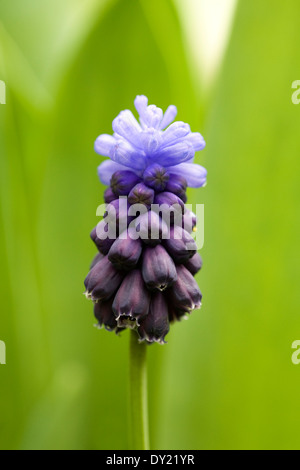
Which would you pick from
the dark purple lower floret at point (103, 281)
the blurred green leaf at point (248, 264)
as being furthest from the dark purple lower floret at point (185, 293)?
the blurred green leaf at point (248, 264)

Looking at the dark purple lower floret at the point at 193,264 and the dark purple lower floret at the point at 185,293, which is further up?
the dark purple lower floret at the point at 193,264

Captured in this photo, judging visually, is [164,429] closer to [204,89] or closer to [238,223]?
[238,223]

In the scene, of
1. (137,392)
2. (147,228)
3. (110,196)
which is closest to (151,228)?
(147,228)

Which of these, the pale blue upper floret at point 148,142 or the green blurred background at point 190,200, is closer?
the pale blue upper floret at point 148,142

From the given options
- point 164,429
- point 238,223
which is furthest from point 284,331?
point 164,429

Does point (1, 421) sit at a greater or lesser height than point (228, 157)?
lesser

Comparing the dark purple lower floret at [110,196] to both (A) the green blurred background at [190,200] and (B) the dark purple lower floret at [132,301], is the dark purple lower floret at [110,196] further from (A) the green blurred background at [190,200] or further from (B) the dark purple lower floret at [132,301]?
(A) the green blurred background at [190,200]

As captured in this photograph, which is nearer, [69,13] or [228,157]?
[228,157]
